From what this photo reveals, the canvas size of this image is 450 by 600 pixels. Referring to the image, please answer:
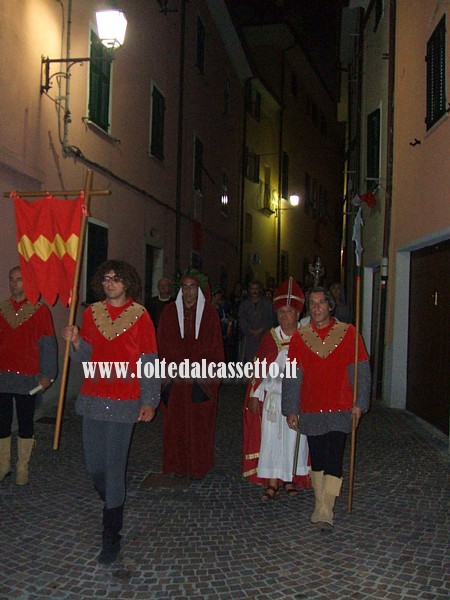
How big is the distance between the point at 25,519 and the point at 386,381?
6.80m

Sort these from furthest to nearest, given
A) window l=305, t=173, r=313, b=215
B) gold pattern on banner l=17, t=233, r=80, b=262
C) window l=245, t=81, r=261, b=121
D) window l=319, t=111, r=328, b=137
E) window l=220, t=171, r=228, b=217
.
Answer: window l=319, t=111, r=328, b=137, window l=305, t=173, r=313, b=215, window l=245, t=81, r=261, b=121, window l=220, t=171, r=228, b=217, gold pattern on banner l=17, t=233, r=80, b=262

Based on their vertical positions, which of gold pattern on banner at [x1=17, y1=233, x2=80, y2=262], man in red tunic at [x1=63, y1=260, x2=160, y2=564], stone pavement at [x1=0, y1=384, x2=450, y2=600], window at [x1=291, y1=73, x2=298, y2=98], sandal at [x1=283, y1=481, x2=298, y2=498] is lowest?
stone pavement at [x1=0, y1=384, x2=450, y2=600]

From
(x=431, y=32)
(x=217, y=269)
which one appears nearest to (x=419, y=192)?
(x=431, y=32)

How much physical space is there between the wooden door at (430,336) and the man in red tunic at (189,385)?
11.4 feet

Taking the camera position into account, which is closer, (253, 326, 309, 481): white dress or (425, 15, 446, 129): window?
(253, 326, 309, 481): white dress

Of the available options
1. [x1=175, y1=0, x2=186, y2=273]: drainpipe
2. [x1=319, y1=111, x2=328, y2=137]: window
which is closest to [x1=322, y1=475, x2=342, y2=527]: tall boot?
[x1=175, y1=0, x2=186, y2=273]: drainpipe

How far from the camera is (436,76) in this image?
848 cm

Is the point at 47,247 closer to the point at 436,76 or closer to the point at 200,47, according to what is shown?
the point at 436,76

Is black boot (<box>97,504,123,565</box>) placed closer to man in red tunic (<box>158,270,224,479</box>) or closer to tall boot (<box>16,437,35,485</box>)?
tall boot (<box>16,437,35,485</box>)

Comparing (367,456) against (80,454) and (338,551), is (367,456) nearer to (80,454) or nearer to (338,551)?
(338,551)

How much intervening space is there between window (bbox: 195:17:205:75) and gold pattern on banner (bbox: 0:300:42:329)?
12346 millimetres

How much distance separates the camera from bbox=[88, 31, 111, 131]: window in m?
10.1

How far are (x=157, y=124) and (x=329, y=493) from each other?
34.5ft

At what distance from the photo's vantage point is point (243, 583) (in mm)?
3840
